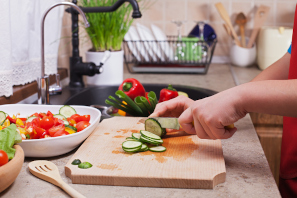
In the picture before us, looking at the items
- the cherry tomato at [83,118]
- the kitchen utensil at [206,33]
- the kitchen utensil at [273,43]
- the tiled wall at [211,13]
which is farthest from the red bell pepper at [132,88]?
the tiled wall at [211,13]

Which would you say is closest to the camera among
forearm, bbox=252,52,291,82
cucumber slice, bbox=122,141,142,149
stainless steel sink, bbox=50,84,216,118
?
cucumber slice, bbox=122,141,142,149

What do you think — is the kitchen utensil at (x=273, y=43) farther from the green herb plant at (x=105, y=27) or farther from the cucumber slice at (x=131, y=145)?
the cucumber slice at (x=131, y=145)

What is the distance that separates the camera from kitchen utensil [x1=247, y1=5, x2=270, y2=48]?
2.46 m

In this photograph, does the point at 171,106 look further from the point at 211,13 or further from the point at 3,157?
the point at 211,13

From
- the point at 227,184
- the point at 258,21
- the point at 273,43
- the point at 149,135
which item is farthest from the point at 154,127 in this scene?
the point at 258,21

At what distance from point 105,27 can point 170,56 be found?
23.2 inches

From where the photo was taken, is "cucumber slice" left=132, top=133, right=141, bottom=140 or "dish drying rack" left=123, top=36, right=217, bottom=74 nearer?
"cucumber slice" left=132, top=133, right=141, bottom=140

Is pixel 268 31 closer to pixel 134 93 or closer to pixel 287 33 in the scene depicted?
pixel 287 33

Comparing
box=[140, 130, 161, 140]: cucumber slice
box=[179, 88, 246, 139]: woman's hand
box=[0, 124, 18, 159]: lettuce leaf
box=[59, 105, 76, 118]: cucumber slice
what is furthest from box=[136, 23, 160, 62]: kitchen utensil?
box=[0, 124, 18, 159]: lettuce leaf

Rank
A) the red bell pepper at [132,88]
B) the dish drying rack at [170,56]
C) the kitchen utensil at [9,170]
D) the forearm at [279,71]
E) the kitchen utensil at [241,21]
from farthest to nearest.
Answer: the kitchen utensil at [241,21], the dish drying rack at [170,56], the red bell pepper at [132,88], the forearm at [279,71], the kitchen utensil at [9,170]

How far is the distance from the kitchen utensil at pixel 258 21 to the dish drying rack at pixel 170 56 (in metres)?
0.40

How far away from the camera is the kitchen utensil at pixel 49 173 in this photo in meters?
0.73

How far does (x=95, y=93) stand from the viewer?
5.70 ft

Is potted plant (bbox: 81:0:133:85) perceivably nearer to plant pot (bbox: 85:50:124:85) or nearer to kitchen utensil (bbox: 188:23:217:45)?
plant pot (bbox: 85:50:124:85)
